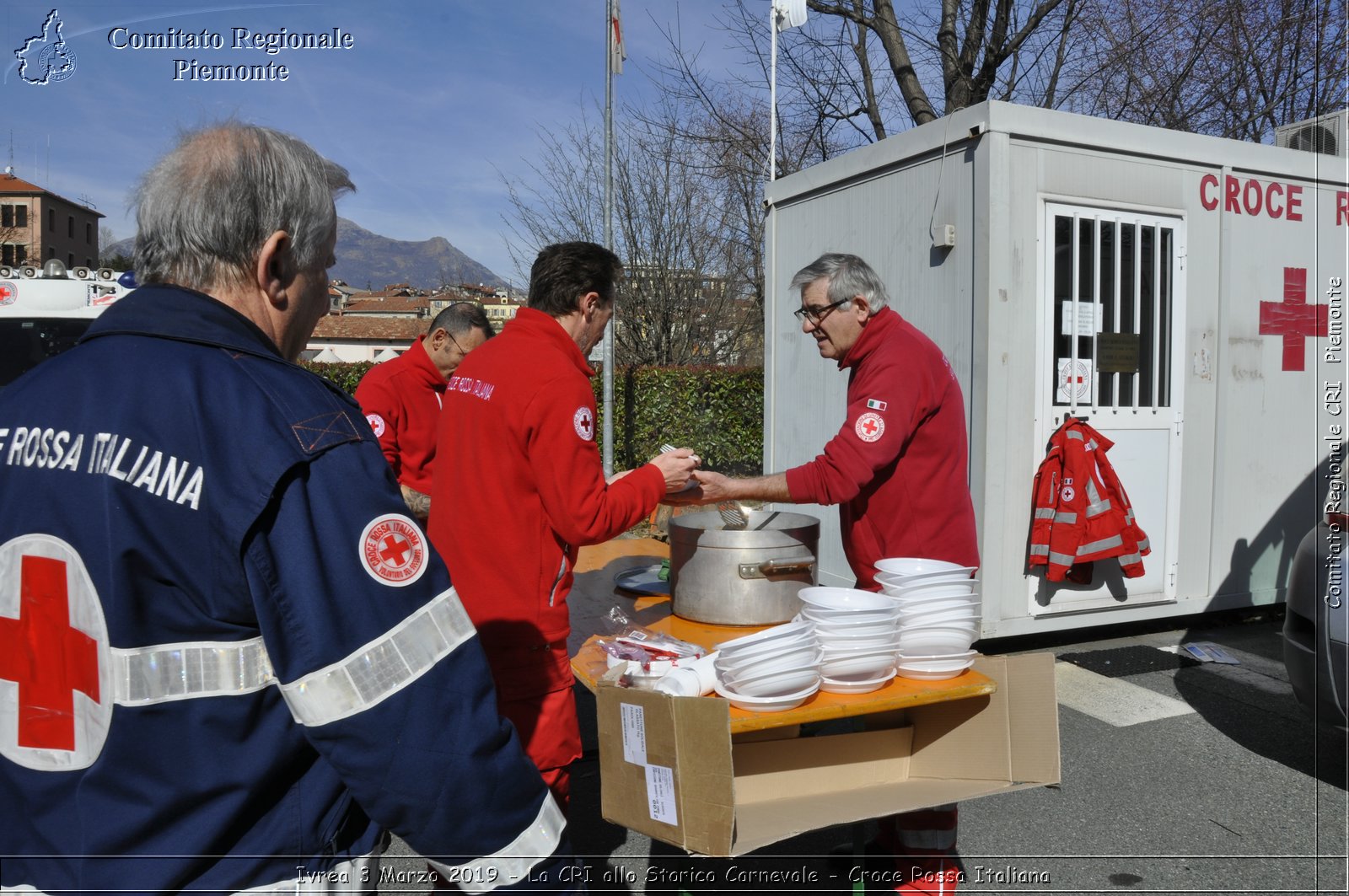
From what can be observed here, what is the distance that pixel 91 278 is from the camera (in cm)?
830

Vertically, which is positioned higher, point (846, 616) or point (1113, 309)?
point (1113, 309)

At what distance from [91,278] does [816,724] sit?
27.3ft

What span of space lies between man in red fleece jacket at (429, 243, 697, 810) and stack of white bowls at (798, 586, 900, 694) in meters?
0.58

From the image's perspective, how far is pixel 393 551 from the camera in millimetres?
1143

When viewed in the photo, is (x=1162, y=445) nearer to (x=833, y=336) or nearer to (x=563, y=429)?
(x=833, y=336)

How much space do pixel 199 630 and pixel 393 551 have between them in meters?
0.24

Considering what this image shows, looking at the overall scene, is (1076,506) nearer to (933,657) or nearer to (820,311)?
(820,311)

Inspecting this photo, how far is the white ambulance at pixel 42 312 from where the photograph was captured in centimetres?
775

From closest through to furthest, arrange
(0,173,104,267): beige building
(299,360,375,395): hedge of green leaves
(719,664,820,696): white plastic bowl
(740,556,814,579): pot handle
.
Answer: (719,664,820,696): white plastic bowl < (740,556,814,579): pot handle < (299,360,375,395): hedge of green leaves < (0,173,104,267): beige building

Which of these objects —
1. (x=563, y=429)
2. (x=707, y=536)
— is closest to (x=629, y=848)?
(x=707, y=536)

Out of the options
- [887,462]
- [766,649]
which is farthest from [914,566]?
[766,649]

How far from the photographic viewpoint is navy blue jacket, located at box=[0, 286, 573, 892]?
1074mm

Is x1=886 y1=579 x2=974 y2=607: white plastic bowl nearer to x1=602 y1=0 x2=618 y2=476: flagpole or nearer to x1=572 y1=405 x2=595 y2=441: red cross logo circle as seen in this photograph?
x1=572 y1=405 x2=595 y2=441: red cross logo circle

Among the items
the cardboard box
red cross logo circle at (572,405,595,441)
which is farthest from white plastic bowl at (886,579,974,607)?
red cross logo circle at (572,405,595,441)
